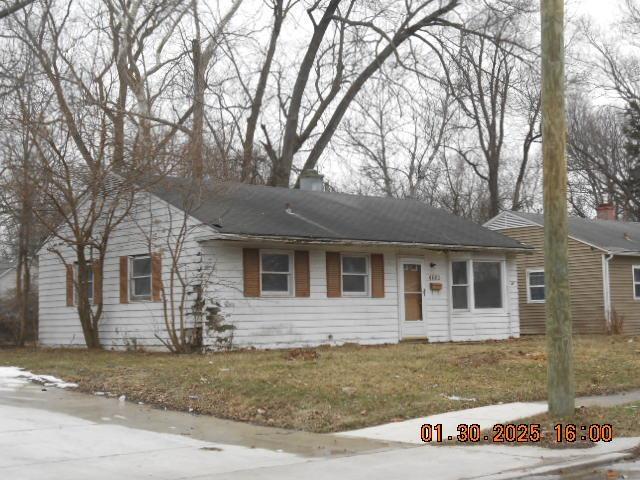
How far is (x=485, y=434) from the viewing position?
10109 millimetres

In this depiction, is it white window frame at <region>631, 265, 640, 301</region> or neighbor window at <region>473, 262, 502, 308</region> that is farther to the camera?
white window frame at <region>631, 265, 640, 301</region>

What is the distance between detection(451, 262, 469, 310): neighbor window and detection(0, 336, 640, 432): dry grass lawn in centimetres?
512

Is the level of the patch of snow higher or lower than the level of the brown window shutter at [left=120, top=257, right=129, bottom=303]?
lower

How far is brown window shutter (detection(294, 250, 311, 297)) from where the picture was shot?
67.9ft

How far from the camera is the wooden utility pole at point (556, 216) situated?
9992mm

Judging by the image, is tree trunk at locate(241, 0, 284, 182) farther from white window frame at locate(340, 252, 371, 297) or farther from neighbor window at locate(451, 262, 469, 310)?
white window frame at locate(340, 252, 371, 297)

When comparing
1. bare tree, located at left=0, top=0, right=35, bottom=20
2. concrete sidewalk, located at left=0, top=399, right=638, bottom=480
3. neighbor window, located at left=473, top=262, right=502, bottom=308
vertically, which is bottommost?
concrete sidewalk, located at left=0, top=399, right=638, bottom=480

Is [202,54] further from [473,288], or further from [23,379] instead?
[23,379]

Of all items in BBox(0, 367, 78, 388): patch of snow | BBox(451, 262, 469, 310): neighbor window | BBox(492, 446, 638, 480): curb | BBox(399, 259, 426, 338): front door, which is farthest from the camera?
BBox(451, 262, 469, 310): neighbor window

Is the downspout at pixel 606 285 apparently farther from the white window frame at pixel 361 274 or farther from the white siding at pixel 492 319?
the white window frame at pixel 361 274

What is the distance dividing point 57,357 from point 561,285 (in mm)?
12472

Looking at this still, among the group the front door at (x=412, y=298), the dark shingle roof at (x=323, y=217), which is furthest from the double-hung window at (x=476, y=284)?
the front door at (x=412, y=298)

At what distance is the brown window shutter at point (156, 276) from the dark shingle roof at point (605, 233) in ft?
51.3
